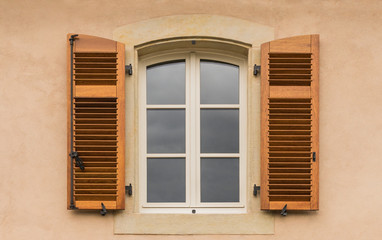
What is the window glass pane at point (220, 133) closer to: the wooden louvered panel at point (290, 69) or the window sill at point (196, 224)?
the wooden louvered panel at point (290, 69)

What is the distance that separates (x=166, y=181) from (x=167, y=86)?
97cm

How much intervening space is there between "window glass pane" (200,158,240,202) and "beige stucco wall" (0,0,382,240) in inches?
16.3

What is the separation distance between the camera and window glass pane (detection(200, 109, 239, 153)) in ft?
12.1

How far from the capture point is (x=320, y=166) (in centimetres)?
347

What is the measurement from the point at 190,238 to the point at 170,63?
1.76 metres

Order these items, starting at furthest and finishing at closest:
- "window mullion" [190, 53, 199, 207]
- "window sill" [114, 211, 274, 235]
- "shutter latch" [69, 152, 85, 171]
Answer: "window mullion" [190, 53, 199, 207] → "window sill" [114, 211, 274, 235] → "shutter latch" [69, 152, 85, 171]

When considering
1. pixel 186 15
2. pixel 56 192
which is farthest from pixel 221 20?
pixel 56 192

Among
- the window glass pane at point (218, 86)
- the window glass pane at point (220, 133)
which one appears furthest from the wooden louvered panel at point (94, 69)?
the window glass pane at point (220, 133)

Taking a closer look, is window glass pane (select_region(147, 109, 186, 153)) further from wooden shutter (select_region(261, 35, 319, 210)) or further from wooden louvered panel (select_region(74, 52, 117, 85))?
wooden shutter (select_region(261, 35, 319, 210))

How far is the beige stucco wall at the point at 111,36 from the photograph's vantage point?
3451 mm

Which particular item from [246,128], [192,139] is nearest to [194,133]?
[192,139]

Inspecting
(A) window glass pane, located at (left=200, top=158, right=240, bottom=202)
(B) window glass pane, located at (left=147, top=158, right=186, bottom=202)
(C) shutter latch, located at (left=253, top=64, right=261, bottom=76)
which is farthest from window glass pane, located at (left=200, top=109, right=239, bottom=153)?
(C) shutter latch, located at (left=253, top=64, right=261, bottom=76)

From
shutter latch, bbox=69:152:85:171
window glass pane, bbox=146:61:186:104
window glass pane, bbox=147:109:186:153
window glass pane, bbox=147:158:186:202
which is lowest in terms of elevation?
window glass pane, bbox=147:158:186:202

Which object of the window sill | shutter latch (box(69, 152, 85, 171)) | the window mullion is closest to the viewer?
shutter latch (box(69, 152, 85, 171))
